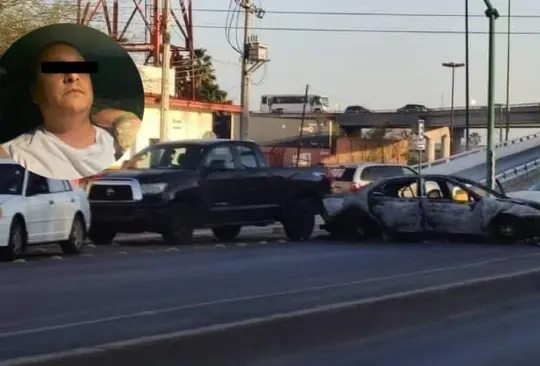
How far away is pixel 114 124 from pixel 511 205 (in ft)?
62.0

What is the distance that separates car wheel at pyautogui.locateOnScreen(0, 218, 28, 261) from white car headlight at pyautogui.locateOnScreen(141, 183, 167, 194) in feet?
10.6

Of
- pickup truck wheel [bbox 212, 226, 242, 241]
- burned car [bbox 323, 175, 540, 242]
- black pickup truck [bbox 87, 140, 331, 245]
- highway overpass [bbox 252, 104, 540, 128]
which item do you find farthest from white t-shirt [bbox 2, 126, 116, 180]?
highway overpass [bbox 252, 104, 540, 128]

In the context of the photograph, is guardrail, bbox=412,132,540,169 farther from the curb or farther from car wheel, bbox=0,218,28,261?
the curb

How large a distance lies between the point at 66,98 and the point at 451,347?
Result: 6.25 meters

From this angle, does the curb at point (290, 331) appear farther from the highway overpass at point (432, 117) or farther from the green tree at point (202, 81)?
the highway overpass at point (432, 117)

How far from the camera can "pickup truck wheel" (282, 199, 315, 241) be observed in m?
22.3

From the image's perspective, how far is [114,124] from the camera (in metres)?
2.68

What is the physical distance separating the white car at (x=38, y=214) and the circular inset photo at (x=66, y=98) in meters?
13.2

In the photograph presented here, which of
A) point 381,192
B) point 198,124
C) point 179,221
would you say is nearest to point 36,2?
point 179,221

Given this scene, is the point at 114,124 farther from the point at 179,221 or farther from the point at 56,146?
the point at 179,221

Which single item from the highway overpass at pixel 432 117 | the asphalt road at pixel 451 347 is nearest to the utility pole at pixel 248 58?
the asphalt road at pixel 451 347

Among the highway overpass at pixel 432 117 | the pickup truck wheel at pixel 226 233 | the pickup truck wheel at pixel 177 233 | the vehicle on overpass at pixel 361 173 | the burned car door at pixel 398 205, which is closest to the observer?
the pickup truck wheel at pixel 177 233

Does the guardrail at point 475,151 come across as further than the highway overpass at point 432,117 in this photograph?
No

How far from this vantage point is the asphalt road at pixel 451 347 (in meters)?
7.36
